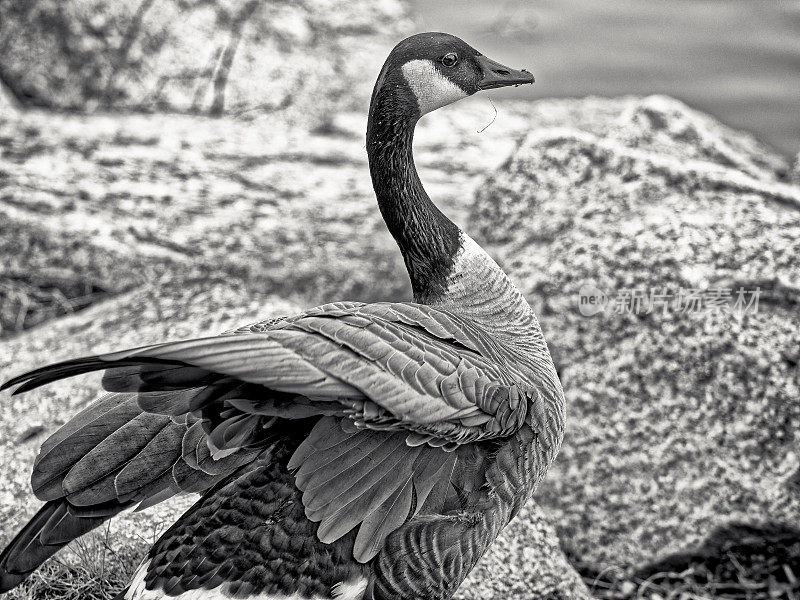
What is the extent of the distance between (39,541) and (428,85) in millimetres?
2070

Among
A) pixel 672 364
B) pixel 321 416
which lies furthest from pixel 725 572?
pixel 321 416

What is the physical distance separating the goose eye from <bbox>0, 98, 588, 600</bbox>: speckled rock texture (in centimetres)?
161

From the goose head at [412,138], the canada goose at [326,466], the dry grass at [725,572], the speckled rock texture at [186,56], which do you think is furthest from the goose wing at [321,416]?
the speckled rock texture at [186,56]

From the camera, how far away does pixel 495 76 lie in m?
3.49

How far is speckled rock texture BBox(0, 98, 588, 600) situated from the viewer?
3832 mm

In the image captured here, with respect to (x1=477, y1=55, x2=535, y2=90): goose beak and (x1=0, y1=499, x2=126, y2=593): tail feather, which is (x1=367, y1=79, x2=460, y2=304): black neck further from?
(x1=0, y1=499, x2=126, y2=593): tail feather

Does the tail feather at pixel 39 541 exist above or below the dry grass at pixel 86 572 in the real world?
above

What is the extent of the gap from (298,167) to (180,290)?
1.96m

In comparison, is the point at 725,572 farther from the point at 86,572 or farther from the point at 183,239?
the point at 183,239

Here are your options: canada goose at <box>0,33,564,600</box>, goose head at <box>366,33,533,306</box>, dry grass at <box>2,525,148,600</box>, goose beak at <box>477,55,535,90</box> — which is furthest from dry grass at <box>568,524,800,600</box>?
goose beak at <box>477,55,535,90</box>

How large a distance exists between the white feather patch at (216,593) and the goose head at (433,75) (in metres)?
1.70

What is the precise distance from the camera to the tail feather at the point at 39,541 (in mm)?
2607

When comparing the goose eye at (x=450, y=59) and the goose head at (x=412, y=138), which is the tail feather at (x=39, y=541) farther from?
the goose eye at (x=450, y=59)

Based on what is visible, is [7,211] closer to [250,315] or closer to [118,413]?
[250,315]
